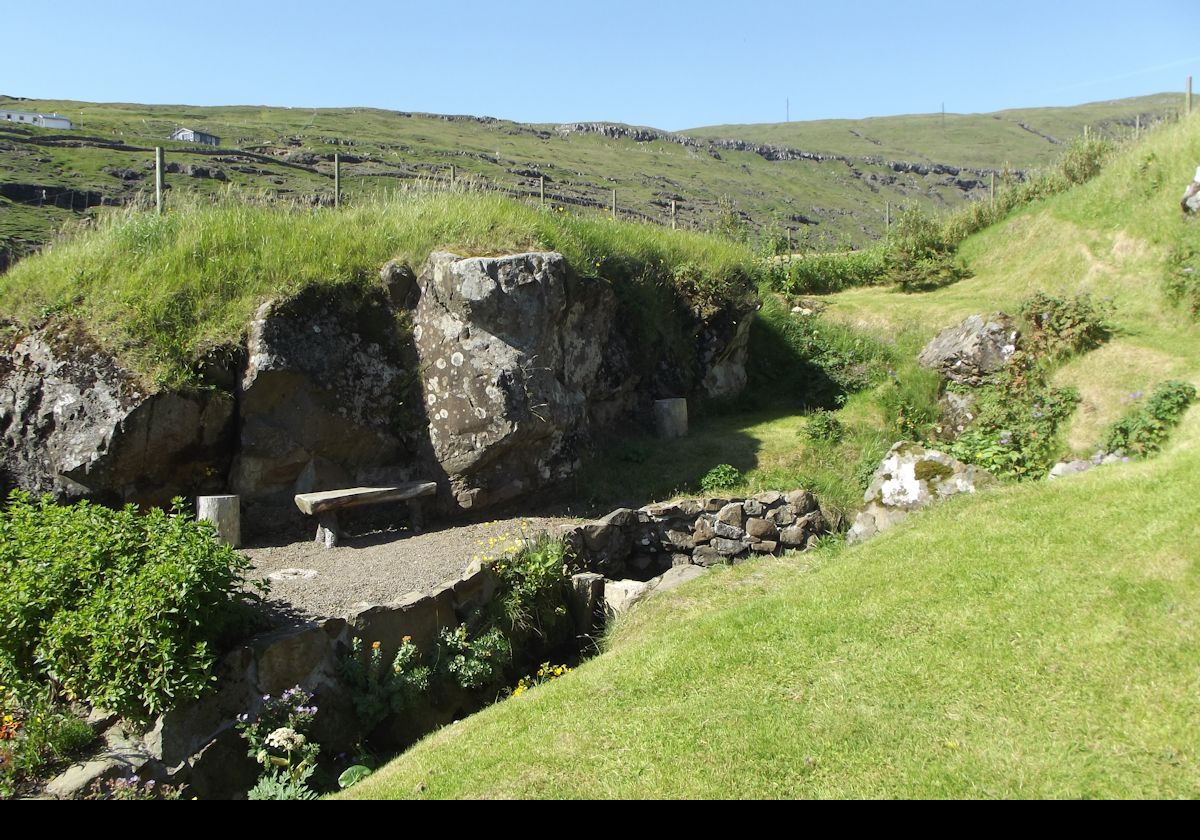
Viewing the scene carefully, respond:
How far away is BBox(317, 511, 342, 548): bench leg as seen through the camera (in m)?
9.55

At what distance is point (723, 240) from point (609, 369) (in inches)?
204

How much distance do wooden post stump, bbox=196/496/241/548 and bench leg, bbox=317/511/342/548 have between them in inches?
33.8

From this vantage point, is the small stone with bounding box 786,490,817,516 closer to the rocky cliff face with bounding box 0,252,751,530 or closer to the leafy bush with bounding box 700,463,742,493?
the leafy bush with bounding box 700,463,742,493

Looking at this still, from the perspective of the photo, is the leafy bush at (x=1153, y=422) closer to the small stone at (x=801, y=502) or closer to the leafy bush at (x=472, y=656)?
the small stone at (x=801, y=502)

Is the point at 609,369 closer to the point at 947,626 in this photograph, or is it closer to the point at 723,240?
the point at 723,240

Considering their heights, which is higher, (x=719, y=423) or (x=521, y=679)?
(x=719, y=423)

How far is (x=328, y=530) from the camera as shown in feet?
31.4

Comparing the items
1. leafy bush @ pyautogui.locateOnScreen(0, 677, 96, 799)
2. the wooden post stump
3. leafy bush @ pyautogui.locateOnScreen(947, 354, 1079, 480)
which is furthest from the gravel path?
leafy bush @ pyautogui.locateOnScreen(947, 354, 1079, 480)

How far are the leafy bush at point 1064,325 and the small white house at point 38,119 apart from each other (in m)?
61.7

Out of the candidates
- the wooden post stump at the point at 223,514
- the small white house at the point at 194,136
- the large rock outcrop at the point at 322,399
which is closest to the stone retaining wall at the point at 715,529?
the large rock outcrop at the point at 322,399

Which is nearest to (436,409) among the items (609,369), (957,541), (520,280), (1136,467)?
(520,280)

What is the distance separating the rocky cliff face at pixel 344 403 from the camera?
8.93 metres

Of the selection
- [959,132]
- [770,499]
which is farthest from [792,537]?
[959,132]

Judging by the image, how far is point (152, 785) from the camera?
18.8ft
